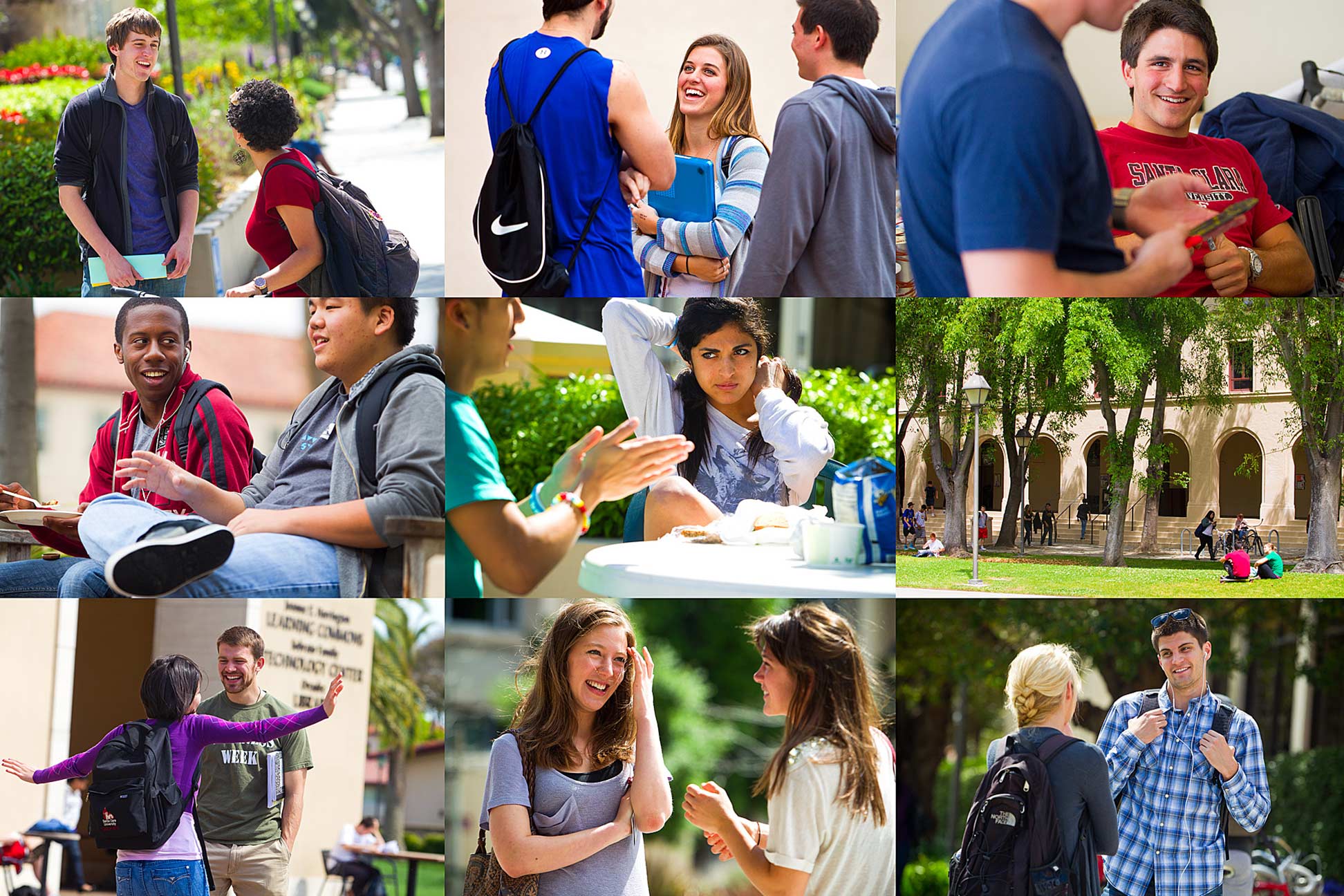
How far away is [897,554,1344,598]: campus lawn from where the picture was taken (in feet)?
13.5

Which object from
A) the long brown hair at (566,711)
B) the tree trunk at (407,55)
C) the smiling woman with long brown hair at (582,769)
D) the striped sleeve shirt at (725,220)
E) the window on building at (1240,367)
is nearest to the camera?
the smiling woman with long brown hair at (582,769)

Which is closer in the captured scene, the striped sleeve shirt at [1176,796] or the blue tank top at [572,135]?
the blue tank top at [572,135]

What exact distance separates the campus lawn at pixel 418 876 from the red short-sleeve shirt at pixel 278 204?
6.28 feet

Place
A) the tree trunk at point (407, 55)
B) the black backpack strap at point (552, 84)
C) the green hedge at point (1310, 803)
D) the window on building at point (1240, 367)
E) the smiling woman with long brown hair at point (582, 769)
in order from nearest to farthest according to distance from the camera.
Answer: the smiling woman with long brown hair at point (582, 769) → the black backpack strap at point (552, 84) → the tree trunk at point (407, 55) → the window on building at point (1240, 367) → the green hedge at point (1310, 803)

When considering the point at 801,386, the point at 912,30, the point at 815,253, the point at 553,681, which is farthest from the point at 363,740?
the point at 912,30

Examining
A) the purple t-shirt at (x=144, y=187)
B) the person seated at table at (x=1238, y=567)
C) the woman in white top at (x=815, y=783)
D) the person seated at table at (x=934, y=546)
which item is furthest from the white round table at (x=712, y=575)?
the purple t-shirt at (x=144, y=187)

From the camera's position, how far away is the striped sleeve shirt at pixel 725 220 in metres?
3.96

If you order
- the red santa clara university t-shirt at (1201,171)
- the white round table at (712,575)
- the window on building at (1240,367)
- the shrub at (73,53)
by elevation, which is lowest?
the white round table at (712,575)

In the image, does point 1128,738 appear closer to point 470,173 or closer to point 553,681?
point 553,681

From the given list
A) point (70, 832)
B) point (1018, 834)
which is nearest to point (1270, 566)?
point (1018, 834)

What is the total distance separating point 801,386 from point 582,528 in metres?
0.86

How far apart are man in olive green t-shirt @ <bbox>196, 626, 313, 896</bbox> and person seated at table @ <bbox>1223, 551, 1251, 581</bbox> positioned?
3.17 meters

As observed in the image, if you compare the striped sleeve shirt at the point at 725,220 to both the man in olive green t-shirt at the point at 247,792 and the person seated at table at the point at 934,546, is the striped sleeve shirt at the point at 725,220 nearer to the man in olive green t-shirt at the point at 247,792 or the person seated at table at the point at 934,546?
the person seated at table at the point at 934,546

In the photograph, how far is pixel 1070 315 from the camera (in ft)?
13.3
